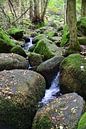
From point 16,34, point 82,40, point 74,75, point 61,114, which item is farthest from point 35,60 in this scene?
point 16,34

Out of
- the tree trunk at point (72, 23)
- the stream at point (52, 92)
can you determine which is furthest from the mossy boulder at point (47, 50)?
the stream at point (52, 92)

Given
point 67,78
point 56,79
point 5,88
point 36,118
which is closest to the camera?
point 36,118

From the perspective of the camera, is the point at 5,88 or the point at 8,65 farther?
the point at 8,65

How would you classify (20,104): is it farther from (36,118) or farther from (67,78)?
(67,78)

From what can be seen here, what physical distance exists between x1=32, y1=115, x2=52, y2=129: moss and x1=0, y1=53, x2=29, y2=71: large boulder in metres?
3.03

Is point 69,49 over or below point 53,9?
over

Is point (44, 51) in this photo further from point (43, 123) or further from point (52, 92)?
point (43, 123)

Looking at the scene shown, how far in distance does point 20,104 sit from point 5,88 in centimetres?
60

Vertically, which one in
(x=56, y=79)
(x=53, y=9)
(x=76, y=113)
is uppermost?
(x=76, y=113)

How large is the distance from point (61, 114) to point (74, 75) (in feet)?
5.99

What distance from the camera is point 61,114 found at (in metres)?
5.46

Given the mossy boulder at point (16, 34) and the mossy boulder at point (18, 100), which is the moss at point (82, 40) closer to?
the mossy boulder at point (16, 34)

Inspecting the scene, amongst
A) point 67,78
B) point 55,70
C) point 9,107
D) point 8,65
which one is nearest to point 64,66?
point 67,78

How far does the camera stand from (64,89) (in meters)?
7.46
